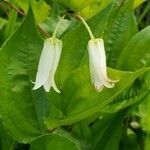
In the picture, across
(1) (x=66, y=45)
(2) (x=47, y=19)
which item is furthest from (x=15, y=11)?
(1) (x=66, y=45)

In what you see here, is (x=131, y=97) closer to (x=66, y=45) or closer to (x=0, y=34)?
(x=66, y=45)

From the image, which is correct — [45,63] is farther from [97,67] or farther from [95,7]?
[95,7]

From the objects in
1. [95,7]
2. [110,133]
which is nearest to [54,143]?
[110,133]

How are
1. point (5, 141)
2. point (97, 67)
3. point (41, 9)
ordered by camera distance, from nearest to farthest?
point (97, 67)
point (5, 141)
point (41, 9)

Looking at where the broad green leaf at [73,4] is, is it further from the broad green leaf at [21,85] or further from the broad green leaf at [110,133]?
the broad green leaf at [110,133]

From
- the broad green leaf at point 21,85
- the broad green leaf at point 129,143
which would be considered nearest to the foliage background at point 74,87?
the broad green leaf at point 21,85

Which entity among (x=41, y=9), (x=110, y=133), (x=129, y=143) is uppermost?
(x=41, y=9)

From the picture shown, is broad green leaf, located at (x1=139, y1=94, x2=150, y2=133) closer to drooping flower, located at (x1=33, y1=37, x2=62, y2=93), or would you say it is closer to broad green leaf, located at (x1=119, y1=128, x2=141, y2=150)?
broad green leaf, located at (x1=119, y1=128, x2=141, y2=150)
